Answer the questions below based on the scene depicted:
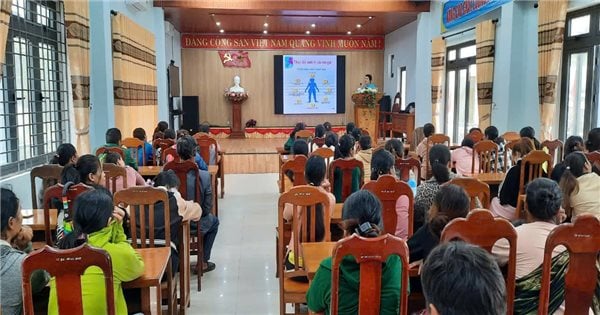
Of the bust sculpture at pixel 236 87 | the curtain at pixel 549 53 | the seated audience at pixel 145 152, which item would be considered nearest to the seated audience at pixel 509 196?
the curtain at pixel 549 53

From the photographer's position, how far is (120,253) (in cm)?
209

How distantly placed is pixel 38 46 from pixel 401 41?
9.36 m

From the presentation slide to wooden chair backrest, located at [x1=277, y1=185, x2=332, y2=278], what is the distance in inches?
467

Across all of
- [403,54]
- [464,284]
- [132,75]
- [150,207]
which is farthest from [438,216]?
[403,54]

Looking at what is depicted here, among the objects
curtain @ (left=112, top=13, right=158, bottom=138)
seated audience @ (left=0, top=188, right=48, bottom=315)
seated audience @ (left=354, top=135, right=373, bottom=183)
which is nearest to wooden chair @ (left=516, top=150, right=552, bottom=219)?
seated audience @ (left=354, top=135, right=373, bottom=183)

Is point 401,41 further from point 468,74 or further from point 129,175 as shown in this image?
point 129,175

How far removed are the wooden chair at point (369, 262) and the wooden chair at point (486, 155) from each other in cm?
392

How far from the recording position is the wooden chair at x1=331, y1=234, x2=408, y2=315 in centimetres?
171

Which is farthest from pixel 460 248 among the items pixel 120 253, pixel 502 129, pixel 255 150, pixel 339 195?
pixel 255 150

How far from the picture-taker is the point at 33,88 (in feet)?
17.1

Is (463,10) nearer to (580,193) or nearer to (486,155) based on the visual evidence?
(486,155)

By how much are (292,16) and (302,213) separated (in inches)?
334

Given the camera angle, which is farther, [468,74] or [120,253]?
[468,74]

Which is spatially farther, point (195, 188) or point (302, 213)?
point (195, 188)
